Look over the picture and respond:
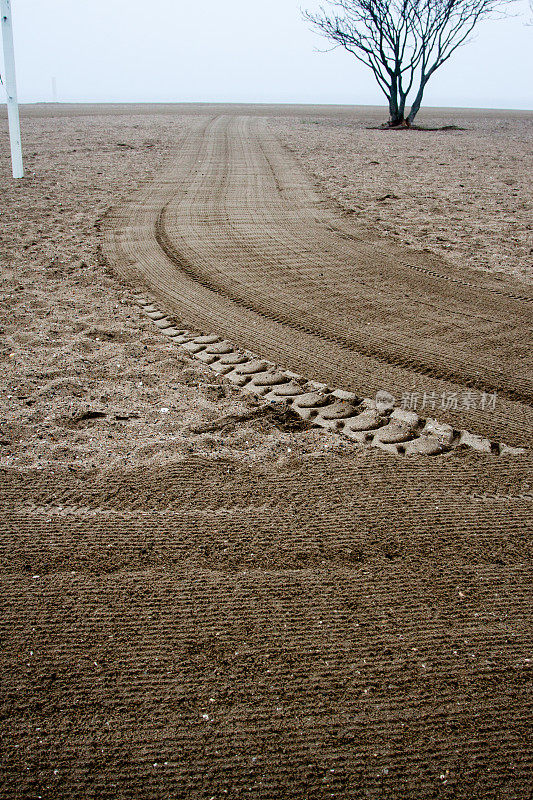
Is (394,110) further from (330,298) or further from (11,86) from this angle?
(330,298)

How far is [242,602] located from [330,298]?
403 centimetres

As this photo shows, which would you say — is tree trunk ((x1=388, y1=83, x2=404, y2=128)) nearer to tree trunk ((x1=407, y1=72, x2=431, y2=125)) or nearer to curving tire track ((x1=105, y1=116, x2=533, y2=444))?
tree trunk ((x1=407, y1=72, x2=431, y2=125))

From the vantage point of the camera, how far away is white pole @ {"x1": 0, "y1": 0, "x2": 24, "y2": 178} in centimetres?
1250

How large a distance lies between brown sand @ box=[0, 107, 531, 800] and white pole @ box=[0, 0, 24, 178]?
9.62m

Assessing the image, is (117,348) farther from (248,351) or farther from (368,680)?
(368,680)

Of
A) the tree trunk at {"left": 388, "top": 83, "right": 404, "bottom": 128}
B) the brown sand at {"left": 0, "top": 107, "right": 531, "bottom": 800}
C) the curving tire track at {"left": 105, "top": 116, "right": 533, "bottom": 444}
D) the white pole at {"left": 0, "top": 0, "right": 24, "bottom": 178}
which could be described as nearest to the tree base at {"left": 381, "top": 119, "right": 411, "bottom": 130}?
the tree trunk at {"left": 388, "top": 83, "right": 404, "bottom": 128}

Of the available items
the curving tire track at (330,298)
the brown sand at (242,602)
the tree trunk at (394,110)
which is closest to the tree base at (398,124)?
the tree trunk at (394,110)

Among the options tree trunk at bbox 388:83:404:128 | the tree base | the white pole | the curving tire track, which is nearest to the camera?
the curving tire track

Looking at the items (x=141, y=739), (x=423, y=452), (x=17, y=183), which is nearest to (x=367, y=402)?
(x=423, y=452)

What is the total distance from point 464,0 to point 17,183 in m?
29.2

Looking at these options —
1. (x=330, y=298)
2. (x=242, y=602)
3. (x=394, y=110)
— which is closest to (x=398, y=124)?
(x=394, y=110)

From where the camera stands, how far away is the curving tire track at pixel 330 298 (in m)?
4.83

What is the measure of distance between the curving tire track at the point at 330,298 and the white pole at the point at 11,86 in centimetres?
384

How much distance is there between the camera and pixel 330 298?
6328 millimetres
